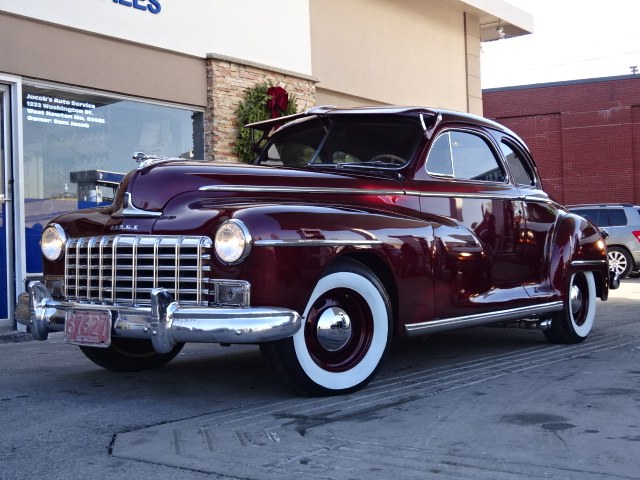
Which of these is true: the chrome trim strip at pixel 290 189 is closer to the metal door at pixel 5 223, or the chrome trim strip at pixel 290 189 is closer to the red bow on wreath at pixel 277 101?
the metal door at pixel 5 223

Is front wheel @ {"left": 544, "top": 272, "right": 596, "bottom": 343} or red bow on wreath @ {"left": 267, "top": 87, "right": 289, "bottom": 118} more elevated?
red bow on wreath @ {"left": 267, "top": 87, "right": 289, "bottom": 118}

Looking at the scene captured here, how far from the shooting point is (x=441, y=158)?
599 cm

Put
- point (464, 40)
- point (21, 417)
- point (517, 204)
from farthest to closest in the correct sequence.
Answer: point (464, 40) < point (517, 204) < point (21, 417)


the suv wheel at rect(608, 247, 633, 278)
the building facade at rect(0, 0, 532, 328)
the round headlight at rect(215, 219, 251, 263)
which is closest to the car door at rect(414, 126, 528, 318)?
the round headlight at rect(215, 219, 251, 263)

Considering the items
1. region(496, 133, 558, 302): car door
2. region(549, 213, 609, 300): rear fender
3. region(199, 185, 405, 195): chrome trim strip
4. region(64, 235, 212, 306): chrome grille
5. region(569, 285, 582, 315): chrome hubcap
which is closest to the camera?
region(64, 235, 212, 306): chrome grille

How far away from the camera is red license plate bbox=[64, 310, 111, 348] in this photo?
14.9 feet

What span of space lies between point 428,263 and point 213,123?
6.03m

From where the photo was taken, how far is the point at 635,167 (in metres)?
30.8

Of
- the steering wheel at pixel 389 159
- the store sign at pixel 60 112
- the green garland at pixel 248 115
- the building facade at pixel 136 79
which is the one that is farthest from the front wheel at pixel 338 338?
the green garland at pixel 248 115

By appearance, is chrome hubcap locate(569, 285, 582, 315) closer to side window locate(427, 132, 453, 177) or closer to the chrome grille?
side window locate(427, 132, 453, 177)

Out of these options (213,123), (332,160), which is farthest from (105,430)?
(213,123)

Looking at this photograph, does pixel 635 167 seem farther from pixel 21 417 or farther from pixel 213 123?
pixel 21 417

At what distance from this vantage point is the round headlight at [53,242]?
17.0 ft

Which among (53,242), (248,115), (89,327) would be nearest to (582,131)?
(248,115)
